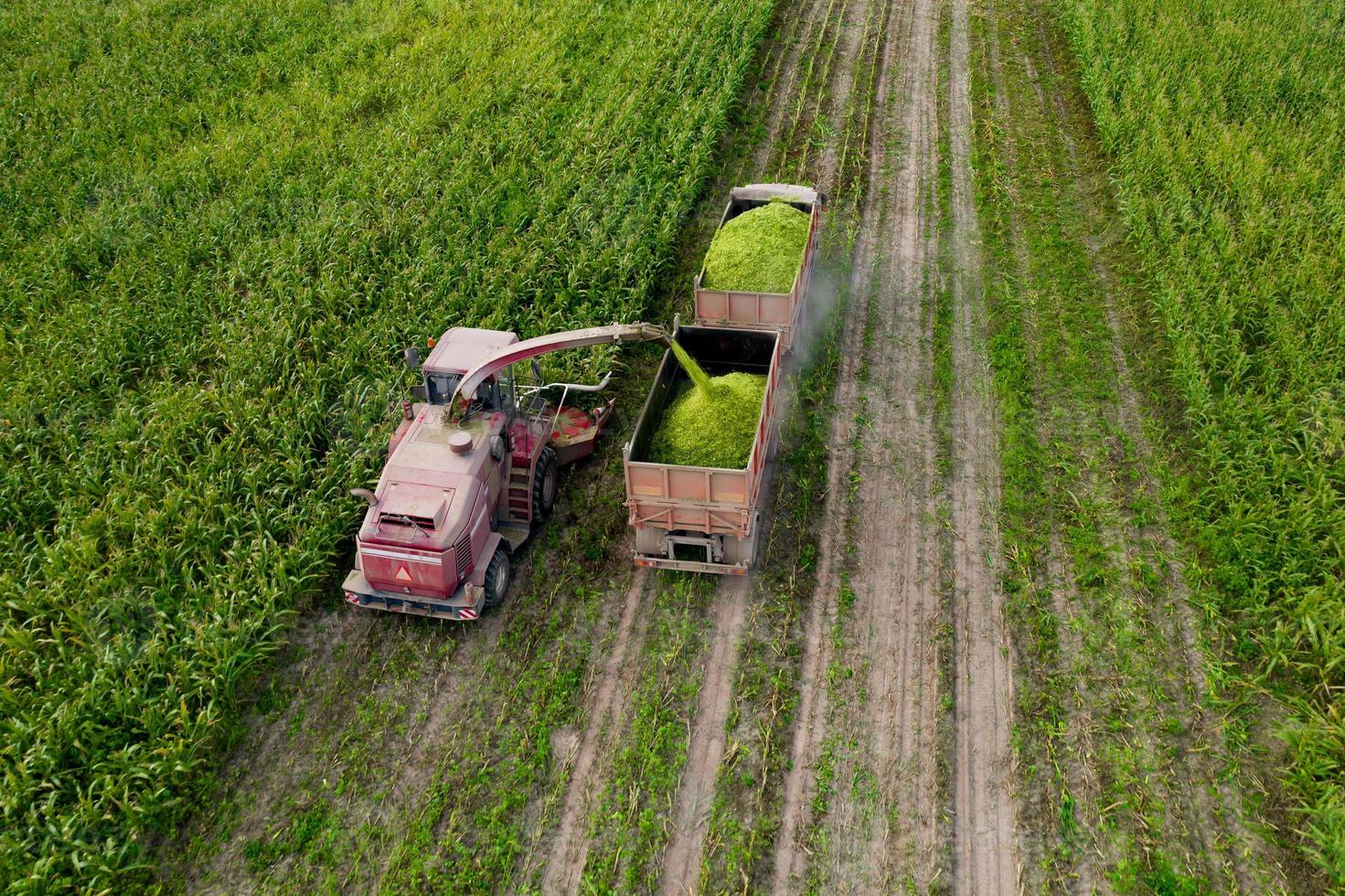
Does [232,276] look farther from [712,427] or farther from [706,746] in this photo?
[706,746]

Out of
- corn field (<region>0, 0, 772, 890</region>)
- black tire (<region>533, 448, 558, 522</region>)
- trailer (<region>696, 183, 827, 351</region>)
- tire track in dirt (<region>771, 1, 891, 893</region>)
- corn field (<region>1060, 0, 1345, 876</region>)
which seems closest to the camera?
tire track in dirt (<region>771, 1, 891, 893</region>)

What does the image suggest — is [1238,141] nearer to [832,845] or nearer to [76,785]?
[832,845]

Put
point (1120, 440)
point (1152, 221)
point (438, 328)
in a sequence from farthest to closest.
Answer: point (1152, 221) → point (438, 328) → point (1120, 440)

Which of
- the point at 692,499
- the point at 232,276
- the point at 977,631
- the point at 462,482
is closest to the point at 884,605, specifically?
the point at 977,631

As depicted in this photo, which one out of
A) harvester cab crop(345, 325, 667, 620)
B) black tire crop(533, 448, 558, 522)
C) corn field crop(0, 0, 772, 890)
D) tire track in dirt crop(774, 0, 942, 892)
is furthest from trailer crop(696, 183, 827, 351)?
black tire crop(533, 448, 558, 522)

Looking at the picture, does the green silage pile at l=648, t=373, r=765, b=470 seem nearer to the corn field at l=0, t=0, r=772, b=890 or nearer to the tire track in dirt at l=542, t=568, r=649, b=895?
the tire track in dirt at l=542, t=568, r=649, b=895

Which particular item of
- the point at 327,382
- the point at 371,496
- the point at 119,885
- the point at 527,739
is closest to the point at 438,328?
the point at 327,382
